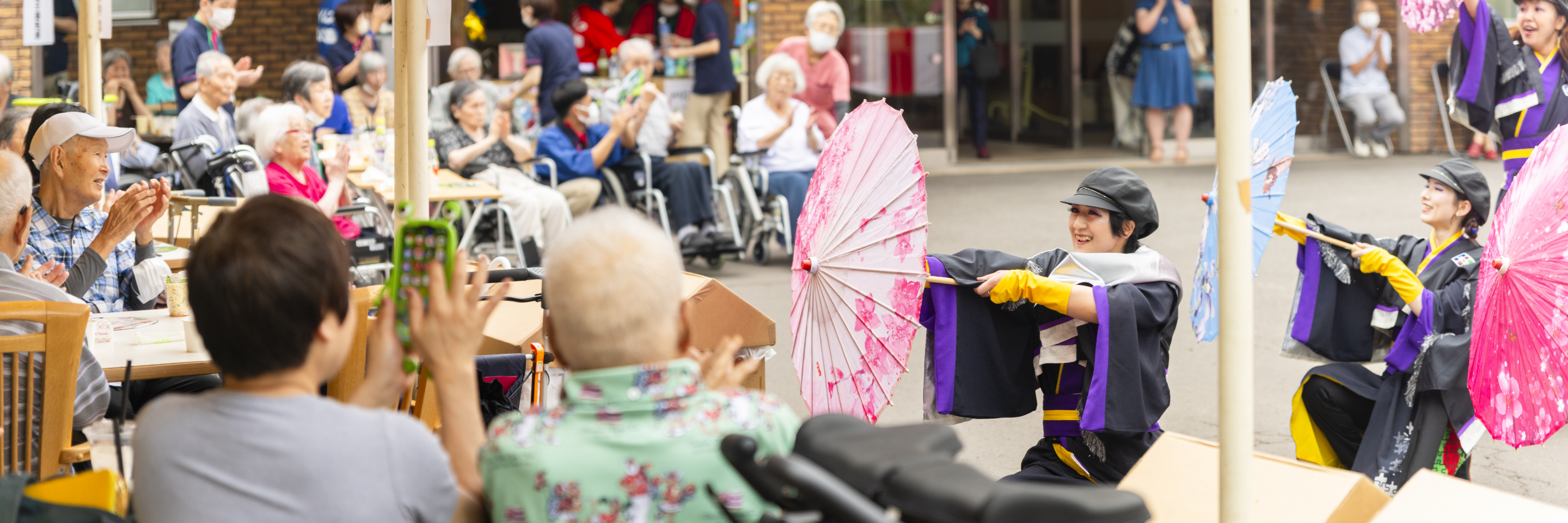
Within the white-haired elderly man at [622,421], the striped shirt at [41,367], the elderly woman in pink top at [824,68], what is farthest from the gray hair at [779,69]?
the white-haired elderly man at [622,421]

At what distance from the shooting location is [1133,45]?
12594 mm

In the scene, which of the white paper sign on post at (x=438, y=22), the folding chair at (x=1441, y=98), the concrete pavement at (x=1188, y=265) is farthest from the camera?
the folding chair at (x=1441, y=98)

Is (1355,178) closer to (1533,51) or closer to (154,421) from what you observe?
(1533,51)

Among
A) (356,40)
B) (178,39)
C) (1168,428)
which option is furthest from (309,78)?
(1168,428)

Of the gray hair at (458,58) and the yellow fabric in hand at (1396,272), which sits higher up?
the gray hair at (458,58)

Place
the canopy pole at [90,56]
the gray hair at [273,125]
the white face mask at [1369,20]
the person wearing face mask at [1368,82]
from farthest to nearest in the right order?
the person wearing face mask at [1368,82]
the white face mask at [1369,20]
the gray hair at [273,125]
the canopy pole at [90,56]

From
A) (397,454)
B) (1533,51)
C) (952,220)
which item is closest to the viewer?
(397,454)

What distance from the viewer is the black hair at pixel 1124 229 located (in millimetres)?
3002

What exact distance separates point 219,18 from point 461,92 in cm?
162

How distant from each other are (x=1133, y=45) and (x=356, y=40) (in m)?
7.28

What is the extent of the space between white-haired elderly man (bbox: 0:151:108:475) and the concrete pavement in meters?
2.36

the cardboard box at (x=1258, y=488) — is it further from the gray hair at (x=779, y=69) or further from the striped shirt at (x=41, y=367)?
the gray hair at (x=779, y=69)

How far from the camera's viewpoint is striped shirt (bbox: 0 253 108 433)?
8.50 feet

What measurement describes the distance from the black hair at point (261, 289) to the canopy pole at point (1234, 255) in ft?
4.04
